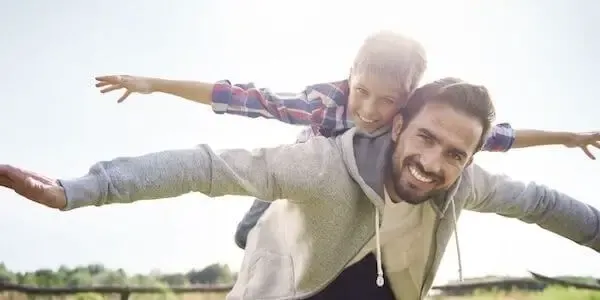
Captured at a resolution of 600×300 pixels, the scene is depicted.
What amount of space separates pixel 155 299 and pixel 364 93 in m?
1.49

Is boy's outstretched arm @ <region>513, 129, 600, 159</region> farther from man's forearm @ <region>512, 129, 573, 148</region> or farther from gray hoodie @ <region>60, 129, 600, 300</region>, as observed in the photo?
gray hoodie @ <region>60, 129, 600, 300</region>

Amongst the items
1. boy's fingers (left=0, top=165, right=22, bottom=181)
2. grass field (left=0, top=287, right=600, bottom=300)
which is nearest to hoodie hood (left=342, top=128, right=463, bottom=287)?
boy's fingers (left=0, top=165, right=22, bottom=181)

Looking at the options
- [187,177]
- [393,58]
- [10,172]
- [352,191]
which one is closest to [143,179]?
[187,177]

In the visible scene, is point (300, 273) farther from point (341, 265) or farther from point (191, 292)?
point (191, 292)

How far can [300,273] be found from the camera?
110 centimetres

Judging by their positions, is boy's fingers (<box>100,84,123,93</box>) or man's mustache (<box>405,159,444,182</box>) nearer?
man's mustache (<box>405,159,444,182</box>)

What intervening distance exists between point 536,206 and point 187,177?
741mm

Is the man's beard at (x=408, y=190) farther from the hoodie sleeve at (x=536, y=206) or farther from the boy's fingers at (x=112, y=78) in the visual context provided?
the boy's fingers at (x=112, y=78)

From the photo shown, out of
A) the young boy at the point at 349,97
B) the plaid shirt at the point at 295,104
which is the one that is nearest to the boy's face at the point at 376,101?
the young boy at the point at 349,97

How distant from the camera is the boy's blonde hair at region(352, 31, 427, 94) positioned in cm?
124

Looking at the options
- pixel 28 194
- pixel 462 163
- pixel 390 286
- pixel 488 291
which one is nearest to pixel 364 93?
pixel 462 163

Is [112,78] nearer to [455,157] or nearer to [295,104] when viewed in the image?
[295,104]

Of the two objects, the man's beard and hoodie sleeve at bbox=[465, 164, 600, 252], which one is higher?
the man's beard

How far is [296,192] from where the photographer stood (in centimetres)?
104
